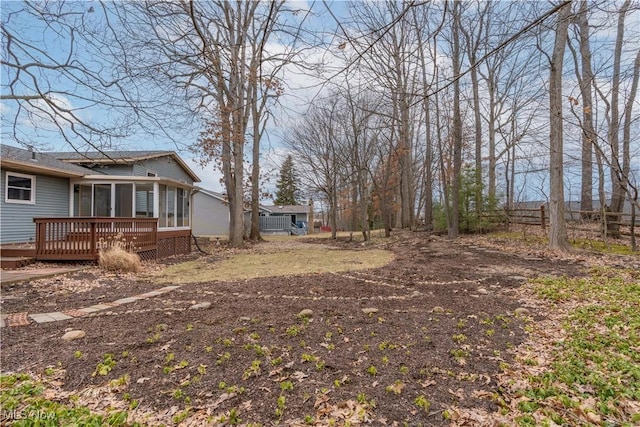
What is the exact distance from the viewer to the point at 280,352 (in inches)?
112

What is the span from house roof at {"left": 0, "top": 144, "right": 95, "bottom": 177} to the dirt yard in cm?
632

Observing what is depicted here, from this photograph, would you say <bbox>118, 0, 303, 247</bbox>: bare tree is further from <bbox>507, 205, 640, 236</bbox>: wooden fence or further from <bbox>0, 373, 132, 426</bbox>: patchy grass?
<bbox>507, 205, 640, 236</bbox>: wooden fence

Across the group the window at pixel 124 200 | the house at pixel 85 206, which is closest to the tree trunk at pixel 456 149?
the house at pixel 85 206

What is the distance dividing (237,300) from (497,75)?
1812 centimetres

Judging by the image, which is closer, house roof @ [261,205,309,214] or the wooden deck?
the wooden deck

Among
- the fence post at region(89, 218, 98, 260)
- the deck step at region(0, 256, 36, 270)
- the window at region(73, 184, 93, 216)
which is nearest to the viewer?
the deck step at region(0, 256, 36, 270)

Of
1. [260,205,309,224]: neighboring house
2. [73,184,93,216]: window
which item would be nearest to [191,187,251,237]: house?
[260,205,309,224]: neighboring house

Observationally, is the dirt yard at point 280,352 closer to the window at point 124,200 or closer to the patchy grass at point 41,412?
the patchy grass at point 41,412

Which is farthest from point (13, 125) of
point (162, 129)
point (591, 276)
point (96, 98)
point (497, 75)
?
point (497, 75)

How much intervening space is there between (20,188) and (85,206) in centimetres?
222

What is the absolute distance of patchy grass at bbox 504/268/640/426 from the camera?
2.07m

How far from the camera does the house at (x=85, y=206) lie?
310 inches

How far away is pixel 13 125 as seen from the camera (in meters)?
4.71

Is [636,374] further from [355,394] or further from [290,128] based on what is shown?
[290,128]
